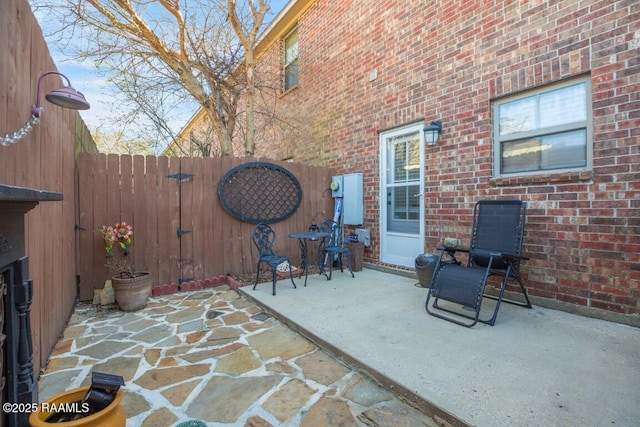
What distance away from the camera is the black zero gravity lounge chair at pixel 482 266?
281cm

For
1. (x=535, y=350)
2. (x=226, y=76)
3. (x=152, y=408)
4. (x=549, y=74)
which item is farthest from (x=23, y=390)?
(x=226, y=76)

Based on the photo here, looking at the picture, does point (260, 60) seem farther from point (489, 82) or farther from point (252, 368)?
point (252, 368)

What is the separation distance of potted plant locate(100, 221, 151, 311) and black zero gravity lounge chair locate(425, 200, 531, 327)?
305 cm

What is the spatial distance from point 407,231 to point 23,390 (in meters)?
4.20

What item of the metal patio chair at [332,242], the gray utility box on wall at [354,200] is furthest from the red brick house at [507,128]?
the metal patio chair at [332,242]

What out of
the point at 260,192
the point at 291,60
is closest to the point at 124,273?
the point at 260,192

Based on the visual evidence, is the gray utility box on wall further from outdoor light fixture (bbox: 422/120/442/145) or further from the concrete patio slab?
the concrete patio slab

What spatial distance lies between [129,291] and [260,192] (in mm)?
2259

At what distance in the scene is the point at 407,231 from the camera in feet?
15.4

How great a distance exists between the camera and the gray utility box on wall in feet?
17.3

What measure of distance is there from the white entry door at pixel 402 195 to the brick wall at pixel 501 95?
0.15 metres

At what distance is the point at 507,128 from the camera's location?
3.57 m

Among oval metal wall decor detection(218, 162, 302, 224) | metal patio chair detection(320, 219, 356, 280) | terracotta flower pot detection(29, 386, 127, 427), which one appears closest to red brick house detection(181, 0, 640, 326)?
metal patio chair detection(320, 219, 356, 280)

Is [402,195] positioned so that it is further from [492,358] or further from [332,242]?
[492,358]
